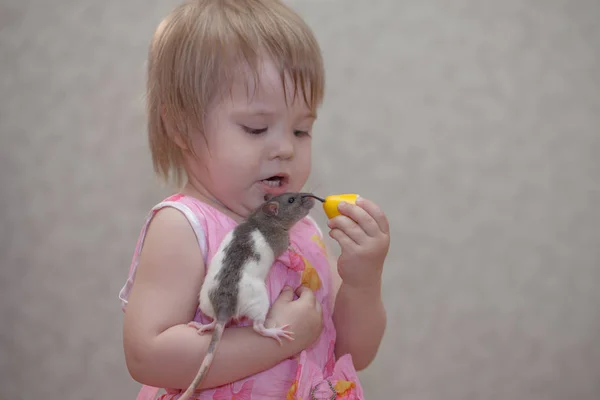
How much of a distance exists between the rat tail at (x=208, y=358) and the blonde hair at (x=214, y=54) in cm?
28

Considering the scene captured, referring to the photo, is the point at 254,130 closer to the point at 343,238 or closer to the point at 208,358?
the point at 343,238

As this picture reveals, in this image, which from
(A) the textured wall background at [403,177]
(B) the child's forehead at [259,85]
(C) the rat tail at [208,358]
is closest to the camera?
(C) the rat tail at [208,358]

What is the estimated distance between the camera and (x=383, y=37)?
1.43m

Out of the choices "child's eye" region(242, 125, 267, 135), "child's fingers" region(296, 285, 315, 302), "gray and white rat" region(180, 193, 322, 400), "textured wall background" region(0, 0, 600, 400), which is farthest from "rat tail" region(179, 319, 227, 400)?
"textured wall background" region(0, 0, 600, 400)

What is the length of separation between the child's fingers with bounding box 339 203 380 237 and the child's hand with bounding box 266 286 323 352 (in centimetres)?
12

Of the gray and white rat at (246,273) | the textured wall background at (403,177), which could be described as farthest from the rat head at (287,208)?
the textured wall background at (403,177)

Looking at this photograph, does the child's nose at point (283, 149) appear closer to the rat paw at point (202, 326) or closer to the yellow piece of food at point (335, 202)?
the yellow piece of food at point (335, 202)

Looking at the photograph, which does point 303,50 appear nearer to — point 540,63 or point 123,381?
point 540,63

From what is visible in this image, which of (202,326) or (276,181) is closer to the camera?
(202,326)

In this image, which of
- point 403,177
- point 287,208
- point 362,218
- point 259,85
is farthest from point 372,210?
point 403,177

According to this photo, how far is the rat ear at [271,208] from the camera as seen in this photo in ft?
2.65

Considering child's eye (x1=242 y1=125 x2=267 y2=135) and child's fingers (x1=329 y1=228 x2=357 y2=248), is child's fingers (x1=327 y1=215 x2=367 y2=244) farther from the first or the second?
child's eye (x1=242 y1=125 x2=267 y2=135)

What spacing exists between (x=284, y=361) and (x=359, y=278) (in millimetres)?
159

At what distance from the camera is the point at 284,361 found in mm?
849
